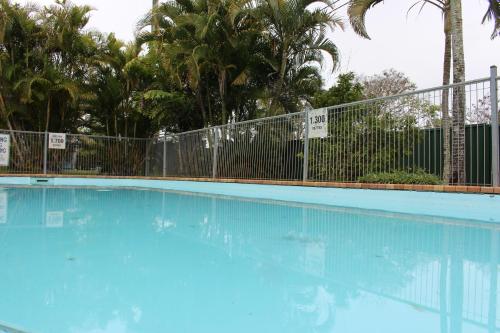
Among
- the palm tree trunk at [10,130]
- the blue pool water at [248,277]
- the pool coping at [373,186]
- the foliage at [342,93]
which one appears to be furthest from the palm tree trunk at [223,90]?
the blue pool water at [248,277]

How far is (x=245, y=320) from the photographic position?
1.91m

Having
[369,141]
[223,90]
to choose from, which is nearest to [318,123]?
[369,141]

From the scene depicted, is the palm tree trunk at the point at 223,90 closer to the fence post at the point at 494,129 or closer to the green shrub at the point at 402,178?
the green shrub at the point at 402,178

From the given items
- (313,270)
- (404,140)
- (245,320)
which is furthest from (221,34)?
(245,320)

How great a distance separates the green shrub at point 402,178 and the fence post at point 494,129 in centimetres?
98

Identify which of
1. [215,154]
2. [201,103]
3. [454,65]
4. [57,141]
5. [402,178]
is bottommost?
[402,178]

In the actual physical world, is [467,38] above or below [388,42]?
below

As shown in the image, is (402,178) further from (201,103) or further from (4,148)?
(4,148)

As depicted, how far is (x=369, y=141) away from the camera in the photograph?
7.20 metres

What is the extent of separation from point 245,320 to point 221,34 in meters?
11.2

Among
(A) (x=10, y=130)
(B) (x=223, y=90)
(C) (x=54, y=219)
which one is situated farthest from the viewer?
(A) (x=10, y=130)

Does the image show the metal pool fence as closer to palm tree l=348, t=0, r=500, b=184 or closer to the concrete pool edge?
palm tree l=348, t=0, r=500, b=184

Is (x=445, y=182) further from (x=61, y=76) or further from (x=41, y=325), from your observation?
(x=61, y=76)

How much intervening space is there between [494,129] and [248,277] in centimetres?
429
